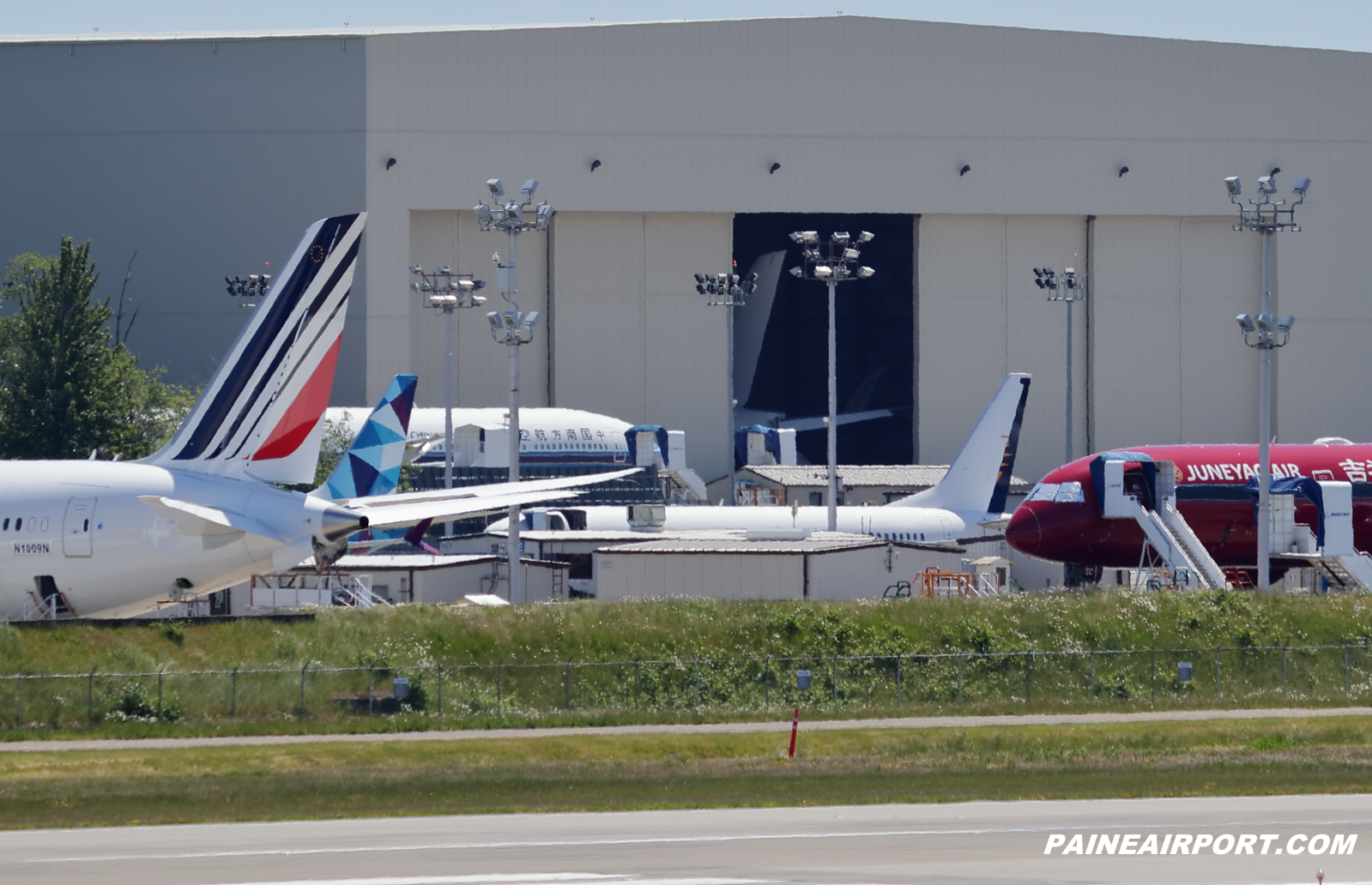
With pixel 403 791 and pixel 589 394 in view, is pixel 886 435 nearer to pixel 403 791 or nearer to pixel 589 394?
pixel 589 394

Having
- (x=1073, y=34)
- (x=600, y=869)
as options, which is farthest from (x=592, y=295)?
(x=600, y=869)

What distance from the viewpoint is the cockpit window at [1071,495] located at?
170 ft

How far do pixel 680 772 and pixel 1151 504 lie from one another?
27243 millimetres

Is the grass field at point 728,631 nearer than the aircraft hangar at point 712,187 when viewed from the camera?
Yes

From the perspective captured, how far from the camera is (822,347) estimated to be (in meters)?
118

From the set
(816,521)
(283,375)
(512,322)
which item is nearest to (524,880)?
(283,375)

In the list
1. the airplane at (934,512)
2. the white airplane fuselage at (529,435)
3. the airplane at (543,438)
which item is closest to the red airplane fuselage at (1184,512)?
the airplane at (934,512)

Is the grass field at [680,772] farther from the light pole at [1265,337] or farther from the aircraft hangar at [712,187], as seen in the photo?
the aircraft hangar at [712,187]

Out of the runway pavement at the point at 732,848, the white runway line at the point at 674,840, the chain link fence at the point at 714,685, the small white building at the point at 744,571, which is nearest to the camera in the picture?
the runway pavement at the point at 732,848

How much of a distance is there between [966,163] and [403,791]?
73556 mm

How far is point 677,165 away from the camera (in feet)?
305

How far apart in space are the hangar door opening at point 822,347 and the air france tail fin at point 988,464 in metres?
41.5

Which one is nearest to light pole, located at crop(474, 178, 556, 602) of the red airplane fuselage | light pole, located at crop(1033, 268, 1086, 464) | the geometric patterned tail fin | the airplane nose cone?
the geometric patterned tail fin

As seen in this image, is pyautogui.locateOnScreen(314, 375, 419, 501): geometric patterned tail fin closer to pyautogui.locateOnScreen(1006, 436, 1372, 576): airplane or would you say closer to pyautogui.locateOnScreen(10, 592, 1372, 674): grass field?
pyautogui.locateOnScreen(10, 592, 1372, 674): grass field
